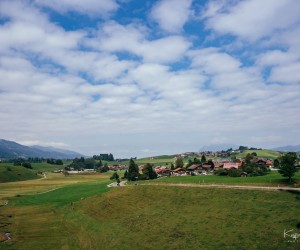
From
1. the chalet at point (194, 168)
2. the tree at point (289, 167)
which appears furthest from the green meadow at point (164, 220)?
the chalet at point (194, 168)

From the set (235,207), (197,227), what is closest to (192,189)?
(235,207)

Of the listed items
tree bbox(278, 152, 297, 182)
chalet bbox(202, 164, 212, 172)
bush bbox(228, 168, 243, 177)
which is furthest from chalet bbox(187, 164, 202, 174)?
tree bbox(278, 152, 297, 182)

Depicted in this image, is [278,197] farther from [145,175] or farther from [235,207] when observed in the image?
[145,175]

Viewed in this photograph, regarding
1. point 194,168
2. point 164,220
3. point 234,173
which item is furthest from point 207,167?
point 164,220

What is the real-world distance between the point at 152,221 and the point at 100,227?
11.6 m

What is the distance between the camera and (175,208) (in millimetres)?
74938

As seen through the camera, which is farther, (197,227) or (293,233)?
(197,227)

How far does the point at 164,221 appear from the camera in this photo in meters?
66.1
